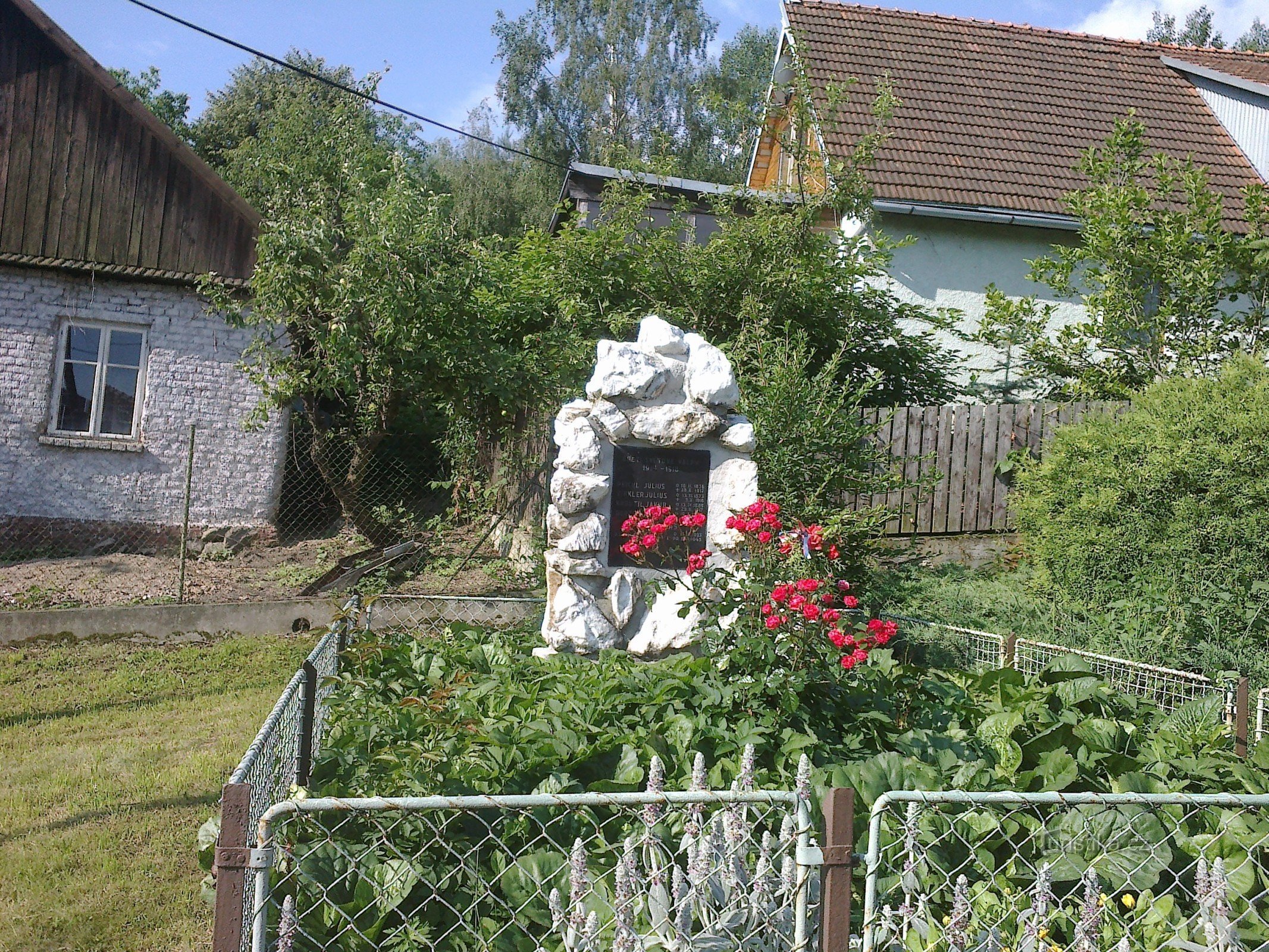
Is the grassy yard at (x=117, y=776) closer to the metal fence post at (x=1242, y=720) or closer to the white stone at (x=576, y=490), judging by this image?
the white stone at (x=576, y=490)

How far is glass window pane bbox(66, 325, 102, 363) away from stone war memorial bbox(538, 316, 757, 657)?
7107 mm

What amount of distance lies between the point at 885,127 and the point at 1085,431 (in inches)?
269

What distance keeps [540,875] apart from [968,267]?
34.7ft

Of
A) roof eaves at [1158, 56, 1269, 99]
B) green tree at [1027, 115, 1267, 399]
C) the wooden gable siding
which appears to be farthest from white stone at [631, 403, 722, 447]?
roof eaves at [1158, 56, 1269, 99]

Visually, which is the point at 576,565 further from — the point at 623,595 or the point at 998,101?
the point at 998,101

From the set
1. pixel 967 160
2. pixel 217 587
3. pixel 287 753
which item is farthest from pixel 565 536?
pixel 967 160

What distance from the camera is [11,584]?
8.45m

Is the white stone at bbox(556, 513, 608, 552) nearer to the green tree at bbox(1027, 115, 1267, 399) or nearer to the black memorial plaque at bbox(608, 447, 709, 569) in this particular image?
the black memorial plaque at bbox(608, 447, 709, 569)

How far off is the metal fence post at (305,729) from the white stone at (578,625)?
1915 millimetres

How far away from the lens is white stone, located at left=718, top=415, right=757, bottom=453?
5.32 meters

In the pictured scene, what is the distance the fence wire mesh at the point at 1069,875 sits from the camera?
237 centimetres

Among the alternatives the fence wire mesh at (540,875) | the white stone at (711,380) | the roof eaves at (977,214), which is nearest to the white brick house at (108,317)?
the white stone at (711,380)

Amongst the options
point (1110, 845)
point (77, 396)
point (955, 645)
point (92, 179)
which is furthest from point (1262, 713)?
point (92, 179)

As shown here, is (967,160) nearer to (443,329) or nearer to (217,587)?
(443,329)
